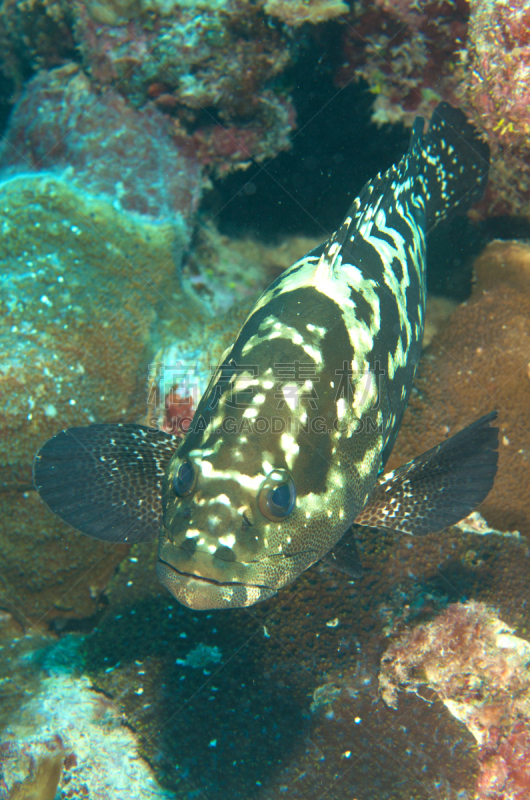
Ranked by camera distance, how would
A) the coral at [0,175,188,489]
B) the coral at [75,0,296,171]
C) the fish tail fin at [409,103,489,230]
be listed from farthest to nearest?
the coral at [75,0,296,171] < the fish tail fin at [409,103,489,230] < the coral at [0,175,188,489]

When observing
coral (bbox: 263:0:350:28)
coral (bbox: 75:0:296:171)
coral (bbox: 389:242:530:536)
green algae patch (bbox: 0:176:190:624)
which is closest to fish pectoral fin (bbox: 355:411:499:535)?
coral (bbox: 389:242:530:536)

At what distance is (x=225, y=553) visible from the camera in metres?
2.03

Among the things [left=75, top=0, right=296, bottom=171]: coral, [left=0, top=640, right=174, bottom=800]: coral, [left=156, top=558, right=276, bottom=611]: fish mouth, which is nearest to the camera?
[left=156, top=558, right=276, bottom=611]: fish mouth

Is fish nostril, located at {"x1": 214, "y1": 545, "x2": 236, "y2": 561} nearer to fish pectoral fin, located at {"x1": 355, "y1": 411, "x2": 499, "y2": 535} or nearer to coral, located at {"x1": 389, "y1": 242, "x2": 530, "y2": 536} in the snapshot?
fish pectoral fin, located at {"x1": 355, "y1": 411, "x2": 499, "y2": 535}

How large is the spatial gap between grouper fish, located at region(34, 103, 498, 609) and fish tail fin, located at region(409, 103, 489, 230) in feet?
2.25

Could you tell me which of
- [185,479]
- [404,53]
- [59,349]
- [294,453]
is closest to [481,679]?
[294,453]

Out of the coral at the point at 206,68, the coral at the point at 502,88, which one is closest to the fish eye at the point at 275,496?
the coral at the point at 502,88

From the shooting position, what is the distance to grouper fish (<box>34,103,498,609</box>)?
2107 millimetres

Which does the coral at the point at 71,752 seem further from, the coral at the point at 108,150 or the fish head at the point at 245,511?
the coral at the point at 108,150

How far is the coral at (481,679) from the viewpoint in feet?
9.62

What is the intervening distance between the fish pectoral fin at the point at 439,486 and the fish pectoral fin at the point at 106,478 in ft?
4.58

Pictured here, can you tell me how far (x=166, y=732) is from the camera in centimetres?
339

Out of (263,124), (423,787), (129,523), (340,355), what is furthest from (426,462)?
(263,124)

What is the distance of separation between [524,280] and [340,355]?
2.81 metres
